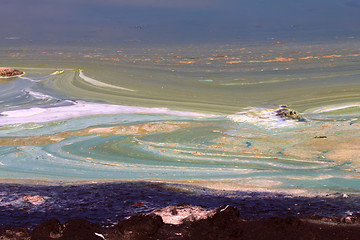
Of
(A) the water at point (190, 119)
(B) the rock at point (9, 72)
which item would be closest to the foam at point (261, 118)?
(A) the water at point (190, 119)

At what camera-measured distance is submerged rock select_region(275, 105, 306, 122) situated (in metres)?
3.25

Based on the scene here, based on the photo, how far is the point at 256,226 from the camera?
5.21ft

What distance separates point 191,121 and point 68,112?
1010 mm

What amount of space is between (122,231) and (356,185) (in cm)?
115

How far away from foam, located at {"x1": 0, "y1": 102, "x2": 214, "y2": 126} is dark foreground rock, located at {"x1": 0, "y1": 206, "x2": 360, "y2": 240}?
184cm

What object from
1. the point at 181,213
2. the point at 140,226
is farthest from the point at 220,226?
the point at 140,226

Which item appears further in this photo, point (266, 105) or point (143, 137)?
point (266, 105)

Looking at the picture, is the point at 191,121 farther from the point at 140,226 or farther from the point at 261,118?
the point at 140,226

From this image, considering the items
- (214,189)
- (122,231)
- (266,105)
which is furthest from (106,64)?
(122,231)

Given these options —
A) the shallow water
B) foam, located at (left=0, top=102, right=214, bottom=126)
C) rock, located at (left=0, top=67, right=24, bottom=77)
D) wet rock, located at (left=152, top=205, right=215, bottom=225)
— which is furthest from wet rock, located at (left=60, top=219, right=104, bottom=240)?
rock, located at (left=0, top=67, right=24, bottom=77)

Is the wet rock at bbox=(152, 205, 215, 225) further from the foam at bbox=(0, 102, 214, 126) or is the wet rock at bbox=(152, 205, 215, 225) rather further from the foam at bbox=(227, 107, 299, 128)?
the foam at bbox=(0, 102, 214, 126)

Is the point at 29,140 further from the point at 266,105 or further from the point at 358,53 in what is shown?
the point at 358,53

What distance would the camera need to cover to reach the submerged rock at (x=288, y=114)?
10.7 feet

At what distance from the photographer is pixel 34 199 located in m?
1.94
